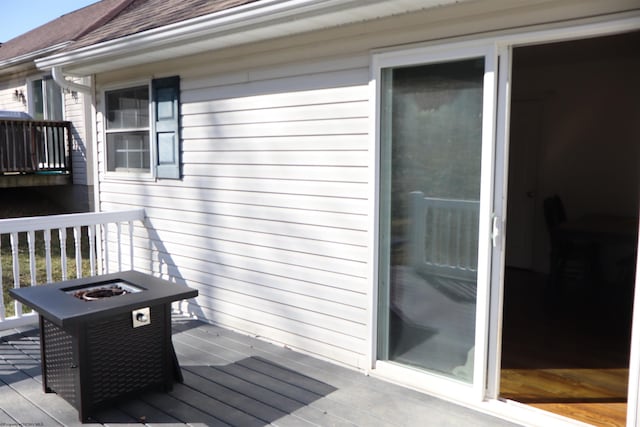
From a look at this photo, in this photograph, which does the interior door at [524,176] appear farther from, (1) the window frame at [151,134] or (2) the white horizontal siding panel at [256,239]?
(1) the window frame at [151,134]

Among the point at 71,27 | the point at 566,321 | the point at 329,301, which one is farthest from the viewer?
the point at 71,27

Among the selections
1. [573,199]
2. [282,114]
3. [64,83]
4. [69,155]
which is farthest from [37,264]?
[573,199]

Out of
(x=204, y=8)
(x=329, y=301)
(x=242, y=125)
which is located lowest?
(x=329, y=301)

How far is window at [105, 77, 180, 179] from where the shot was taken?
176 inches

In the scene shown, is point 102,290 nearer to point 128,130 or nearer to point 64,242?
point 64,242

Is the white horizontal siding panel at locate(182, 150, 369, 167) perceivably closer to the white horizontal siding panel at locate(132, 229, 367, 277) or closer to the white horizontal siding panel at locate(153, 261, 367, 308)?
the white horizontal siding panel at locate(132, 229, 367, 277)

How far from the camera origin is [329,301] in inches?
138

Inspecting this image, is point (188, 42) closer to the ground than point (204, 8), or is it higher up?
closer to the ground

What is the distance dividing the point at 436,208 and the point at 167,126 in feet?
8.73

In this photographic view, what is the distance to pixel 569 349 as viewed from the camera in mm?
3705

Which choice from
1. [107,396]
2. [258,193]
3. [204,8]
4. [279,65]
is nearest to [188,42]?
[204,8]

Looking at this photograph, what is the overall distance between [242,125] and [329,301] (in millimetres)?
1490

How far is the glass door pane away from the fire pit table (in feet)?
4.09

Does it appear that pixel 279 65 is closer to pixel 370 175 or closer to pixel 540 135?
pixel 370 175
